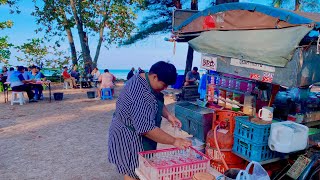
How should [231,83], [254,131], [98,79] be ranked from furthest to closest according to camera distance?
[98,79] → [231,83] → [254,131]

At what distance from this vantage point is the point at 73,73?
730 inches

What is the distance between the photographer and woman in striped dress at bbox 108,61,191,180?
8.23ft

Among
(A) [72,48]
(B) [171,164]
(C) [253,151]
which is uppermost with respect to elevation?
(A) [72,48]

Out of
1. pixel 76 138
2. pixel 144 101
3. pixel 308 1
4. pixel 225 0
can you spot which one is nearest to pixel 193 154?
pixel 144 101

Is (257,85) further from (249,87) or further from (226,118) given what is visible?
(226,118)

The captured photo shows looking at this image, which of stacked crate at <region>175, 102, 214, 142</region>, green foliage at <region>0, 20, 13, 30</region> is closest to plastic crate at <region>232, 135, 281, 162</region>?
stacked crate at <region>175, 102, 214, 142</region>

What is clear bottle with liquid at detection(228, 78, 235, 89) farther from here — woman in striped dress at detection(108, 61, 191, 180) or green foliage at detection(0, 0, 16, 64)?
green foliage at detection(0, 0, 16, 64)

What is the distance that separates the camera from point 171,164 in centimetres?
267

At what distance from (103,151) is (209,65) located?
9.81 ft

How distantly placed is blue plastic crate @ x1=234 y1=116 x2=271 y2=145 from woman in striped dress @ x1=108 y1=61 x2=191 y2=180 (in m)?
1.27

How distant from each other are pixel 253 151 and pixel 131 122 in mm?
1735

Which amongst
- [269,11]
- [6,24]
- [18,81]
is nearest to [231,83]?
[269,11]

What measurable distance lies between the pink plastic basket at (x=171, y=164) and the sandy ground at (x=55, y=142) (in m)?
2.07

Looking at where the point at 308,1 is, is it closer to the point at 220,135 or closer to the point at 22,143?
the point at 220,135
